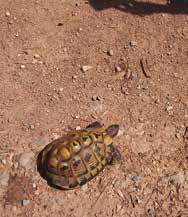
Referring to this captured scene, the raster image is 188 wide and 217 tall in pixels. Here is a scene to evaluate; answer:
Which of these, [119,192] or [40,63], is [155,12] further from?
[119,192]

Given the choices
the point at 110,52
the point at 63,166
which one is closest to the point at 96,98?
the point at 110,52

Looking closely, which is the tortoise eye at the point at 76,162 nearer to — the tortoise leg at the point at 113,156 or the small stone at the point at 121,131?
the tortoise leg at the point at 113,156

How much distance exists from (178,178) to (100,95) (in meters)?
1.87

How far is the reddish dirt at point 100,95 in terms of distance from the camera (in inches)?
206

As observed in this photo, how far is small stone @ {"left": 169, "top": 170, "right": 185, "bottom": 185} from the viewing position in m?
5.29

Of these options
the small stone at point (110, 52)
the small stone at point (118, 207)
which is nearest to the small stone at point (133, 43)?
the small stone at point (110, 52)

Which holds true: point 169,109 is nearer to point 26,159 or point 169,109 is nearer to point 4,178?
point 26,159

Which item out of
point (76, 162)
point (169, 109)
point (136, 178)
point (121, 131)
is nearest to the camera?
point (76, 162)

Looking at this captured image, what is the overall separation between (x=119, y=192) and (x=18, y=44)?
3.35m

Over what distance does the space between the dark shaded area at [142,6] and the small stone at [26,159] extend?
3.29m

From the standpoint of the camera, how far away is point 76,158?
17.2 ft

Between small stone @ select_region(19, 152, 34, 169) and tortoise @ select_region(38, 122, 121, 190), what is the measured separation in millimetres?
161

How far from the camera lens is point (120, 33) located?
694 centimetres

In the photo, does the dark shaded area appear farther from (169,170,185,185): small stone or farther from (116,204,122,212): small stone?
(116,204,122,212): small stone
